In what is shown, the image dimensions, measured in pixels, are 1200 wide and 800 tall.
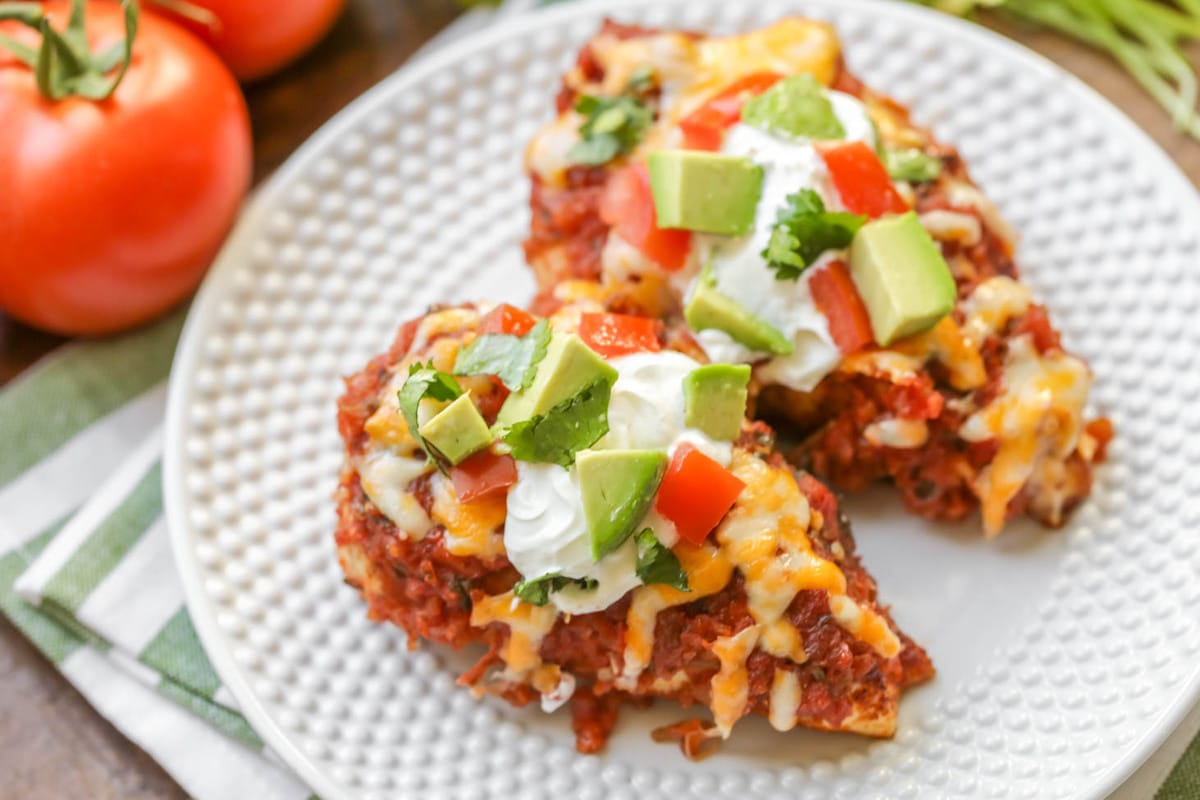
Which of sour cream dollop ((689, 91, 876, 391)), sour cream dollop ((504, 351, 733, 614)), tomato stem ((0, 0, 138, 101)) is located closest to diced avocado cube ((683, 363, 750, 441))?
sour cream dollop ((504, 351, 733, 614))

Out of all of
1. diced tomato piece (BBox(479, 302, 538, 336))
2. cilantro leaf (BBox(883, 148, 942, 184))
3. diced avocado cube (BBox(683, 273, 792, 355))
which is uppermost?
cilantro leaf (BBox(883, 148, 942, 184))

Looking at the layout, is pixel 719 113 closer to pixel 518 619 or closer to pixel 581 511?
pixel 581 511

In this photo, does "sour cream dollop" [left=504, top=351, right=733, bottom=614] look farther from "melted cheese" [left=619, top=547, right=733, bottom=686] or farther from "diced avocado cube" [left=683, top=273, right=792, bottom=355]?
"diced avocado cube" [left=683, top=273, right=792, bottom=355]

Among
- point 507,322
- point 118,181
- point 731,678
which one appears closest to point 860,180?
point 507,322

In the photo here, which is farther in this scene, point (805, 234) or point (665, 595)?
point (805, 234)

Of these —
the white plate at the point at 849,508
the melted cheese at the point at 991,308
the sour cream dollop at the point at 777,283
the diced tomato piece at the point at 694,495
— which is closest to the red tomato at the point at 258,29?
the white plate at the point at 849,508

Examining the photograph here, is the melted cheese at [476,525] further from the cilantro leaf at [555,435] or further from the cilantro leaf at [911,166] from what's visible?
the cilantro leaf at [911,166]

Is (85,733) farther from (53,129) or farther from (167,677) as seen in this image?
(53,129)
